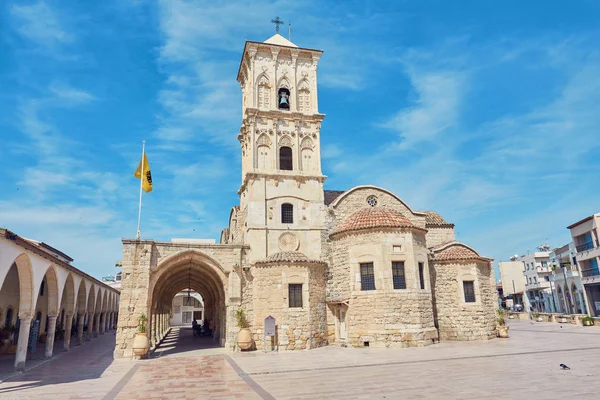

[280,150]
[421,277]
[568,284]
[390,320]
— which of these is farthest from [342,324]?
[568,284]

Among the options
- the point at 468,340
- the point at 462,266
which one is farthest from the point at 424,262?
the point at 468,340

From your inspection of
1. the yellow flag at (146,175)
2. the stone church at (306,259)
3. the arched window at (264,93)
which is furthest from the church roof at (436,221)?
the yellow flag at (146,175)

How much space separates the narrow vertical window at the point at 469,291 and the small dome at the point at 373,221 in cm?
520

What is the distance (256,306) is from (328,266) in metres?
4.85

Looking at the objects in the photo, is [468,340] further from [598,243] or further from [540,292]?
[540,292]

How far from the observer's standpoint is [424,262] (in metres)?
22.3

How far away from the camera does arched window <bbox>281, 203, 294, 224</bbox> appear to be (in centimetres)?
2425

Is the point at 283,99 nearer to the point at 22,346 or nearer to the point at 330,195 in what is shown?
the point at 330,195

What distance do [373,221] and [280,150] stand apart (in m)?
7.75

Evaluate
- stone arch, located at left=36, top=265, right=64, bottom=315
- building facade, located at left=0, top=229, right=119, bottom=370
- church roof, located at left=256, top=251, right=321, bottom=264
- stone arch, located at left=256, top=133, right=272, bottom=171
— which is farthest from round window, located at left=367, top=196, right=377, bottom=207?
stone arch, located at left=36, top=265, right=64, bottom=315

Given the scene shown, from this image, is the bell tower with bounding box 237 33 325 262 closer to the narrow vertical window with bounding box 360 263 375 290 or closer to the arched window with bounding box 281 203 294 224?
the arched window with bounding box 281 203 294 224

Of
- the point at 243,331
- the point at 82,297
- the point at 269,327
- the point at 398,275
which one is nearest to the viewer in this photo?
the point at 269,327

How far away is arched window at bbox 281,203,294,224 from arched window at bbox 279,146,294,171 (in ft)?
8.34

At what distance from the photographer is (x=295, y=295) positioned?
21703 mm
